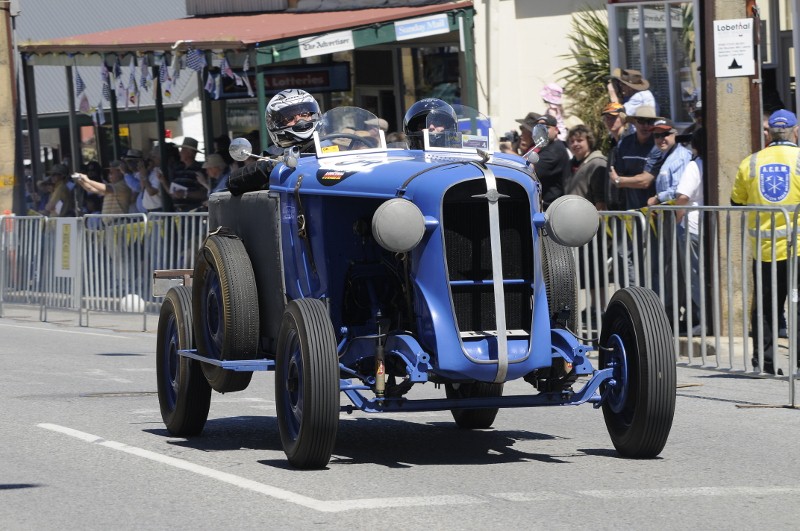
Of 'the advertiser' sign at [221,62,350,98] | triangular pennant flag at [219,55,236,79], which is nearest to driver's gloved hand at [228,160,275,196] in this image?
triangular pennant flag at [219,55,236,79]

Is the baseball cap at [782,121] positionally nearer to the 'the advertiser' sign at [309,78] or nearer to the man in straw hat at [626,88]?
the man in straw hat at [626,88]

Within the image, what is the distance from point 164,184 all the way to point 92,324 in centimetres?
330

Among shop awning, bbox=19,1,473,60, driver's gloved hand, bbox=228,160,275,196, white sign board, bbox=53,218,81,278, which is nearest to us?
driver's gloved hand, bbox=228,160,275,196

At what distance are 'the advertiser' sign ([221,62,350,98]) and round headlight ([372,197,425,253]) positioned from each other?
14474 millimetres

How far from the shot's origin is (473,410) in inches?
384

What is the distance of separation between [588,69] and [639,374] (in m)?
14.0

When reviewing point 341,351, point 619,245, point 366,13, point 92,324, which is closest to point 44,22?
point 366,13

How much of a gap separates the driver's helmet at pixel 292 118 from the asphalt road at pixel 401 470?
1733 millimetres

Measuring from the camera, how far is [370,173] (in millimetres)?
8367

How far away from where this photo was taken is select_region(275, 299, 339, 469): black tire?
7742 mm

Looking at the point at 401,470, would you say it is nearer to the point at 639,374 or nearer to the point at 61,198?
the point at 639,374

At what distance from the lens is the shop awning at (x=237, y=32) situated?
20.1 meters

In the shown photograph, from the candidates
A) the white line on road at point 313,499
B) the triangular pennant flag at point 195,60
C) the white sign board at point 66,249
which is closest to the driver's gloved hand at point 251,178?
the white line on road at point 313,499

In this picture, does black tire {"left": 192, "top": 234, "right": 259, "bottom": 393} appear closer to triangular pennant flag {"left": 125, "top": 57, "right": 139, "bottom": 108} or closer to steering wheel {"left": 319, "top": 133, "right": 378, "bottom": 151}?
steering wheel {"left": 319, "top": 133, "right": 378, "bottom": 151}
